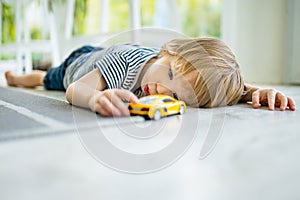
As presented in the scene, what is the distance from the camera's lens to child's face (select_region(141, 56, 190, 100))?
750 millimetres

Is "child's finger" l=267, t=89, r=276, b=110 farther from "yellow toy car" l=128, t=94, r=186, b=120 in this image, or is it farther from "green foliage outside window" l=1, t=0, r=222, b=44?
"green foliage outside window" l=1, t=0, r=222, b=44

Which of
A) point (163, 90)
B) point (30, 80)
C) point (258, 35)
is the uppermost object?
point (258, 35)

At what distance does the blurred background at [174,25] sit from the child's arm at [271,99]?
2.67 feet

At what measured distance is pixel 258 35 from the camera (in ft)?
5.33

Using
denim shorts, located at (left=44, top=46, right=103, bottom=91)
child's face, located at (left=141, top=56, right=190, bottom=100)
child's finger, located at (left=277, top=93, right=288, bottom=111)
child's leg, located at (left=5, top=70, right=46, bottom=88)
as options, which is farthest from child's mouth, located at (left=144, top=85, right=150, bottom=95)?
child's leg, located at (left=5, top=70, right=46, bottom=88)

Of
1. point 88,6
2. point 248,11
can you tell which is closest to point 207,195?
point 248,11

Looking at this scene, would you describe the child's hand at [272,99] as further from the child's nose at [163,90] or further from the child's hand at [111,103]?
the child's hand at [111,103]

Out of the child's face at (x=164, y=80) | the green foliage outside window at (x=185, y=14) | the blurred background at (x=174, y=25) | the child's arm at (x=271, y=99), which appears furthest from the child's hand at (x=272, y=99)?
the green foliage outside window at (x=185, y=14)

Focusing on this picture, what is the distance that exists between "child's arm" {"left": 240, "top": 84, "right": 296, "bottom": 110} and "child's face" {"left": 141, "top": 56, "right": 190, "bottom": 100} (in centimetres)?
17

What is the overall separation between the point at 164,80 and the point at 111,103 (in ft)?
0.86

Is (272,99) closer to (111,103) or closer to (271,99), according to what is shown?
(271,99)

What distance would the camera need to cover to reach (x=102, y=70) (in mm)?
804

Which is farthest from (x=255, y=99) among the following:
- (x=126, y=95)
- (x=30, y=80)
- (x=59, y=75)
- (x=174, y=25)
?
(x=174, y=25)

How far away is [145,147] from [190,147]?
63 mm
